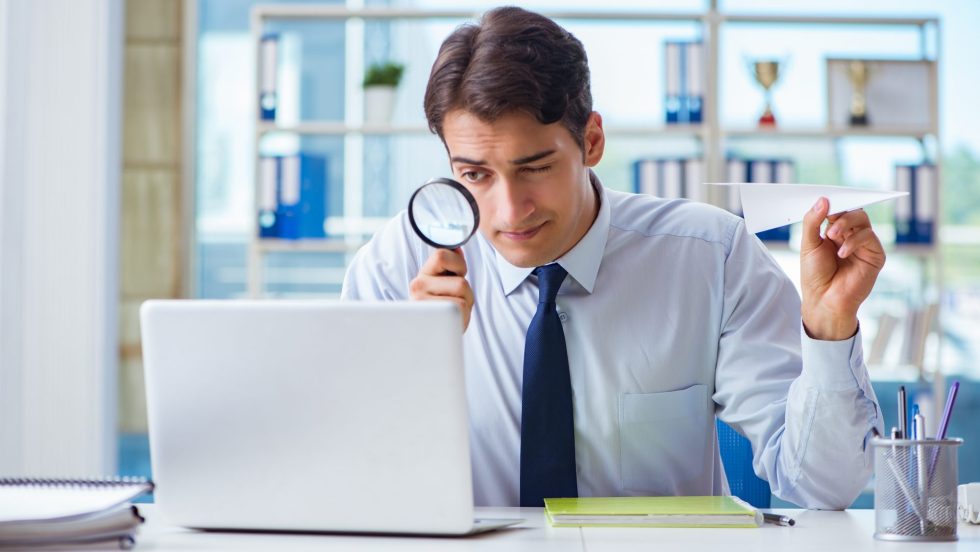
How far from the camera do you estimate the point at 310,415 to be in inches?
44.8

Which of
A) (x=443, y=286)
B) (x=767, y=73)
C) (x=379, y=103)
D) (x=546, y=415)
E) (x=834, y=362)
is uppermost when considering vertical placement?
(x=767, y=73)

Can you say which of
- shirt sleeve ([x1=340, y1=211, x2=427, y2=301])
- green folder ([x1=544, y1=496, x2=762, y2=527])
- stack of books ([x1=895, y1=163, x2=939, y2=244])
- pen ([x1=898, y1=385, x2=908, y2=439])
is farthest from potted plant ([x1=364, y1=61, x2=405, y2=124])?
pen ([x1=898, y1=385, x2=908, y2=439])

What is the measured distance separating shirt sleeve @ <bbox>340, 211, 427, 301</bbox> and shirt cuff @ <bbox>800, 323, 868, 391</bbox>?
0.71 meters

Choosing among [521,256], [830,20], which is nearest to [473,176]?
[521,256]

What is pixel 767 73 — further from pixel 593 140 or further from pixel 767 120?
pixel 593 140

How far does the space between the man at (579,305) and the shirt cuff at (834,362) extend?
7cm

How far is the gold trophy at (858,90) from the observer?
3954mm

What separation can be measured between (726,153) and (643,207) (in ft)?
7.33

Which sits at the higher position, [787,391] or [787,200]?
[787,200]

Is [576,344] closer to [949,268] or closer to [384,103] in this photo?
[384,103]

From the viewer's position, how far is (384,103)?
4.05 metres

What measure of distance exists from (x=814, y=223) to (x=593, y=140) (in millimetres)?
561

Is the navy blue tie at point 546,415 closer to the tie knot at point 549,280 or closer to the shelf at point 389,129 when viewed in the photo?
the tie knot at point 549,280

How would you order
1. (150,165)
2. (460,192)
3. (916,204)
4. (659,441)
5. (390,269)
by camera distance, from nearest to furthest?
(460,192), (659,441), (390,269), (916,204), (150,165)
